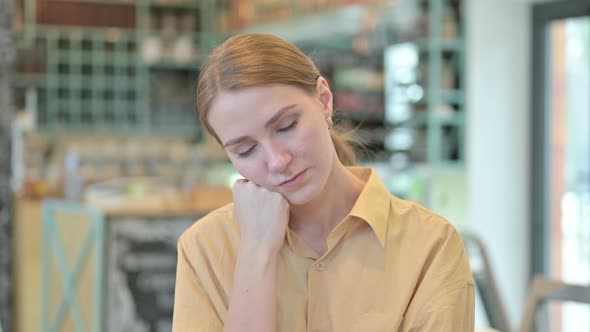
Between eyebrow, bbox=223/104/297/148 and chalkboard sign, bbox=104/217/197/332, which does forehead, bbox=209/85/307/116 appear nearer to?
eyebrow, bbox=223/104/297/148

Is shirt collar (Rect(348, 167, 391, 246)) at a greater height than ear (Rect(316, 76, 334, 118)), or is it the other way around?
ear (Rect(316, 76, 334, 118))

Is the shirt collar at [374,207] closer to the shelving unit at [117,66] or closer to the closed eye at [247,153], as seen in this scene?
the closed eye at [247,153]

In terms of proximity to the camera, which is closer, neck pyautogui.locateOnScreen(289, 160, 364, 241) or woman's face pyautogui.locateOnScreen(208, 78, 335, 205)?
woman's face pyautogui.locateOnScreen(208, 78, 335, 205)

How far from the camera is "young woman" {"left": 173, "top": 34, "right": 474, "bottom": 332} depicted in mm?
1409

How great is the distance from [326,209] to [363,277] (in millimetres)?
162

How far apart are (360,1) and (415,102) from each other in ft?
3.24

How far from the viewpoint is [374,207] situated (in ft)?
4.91

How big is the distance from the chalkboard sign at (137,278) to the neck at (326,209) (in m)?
2.41

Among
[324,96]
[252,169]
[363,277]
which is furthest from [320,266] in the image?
[324,96]

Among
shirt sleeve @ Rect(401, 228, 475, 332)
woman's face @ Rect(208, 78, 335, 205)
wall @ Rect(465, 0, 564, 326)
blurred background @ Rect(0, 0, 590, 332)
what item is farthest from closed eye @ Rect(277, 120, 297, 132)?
wall @ Rect(465, 0, 564, 326)

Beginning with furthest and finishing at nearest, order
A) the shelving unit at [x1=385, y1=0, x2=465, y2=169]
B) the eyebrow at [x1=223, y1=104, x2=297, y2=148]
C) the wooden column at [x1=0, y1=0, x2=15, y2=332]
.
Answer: the shelving unit at [x1=385, y1=0, x2=465, y2=169] → the wooden column at [x1=0, y1=0, x2=15, y2=332] → the eyebrow at [x1=223, y1=104, x2=297, y2=148]

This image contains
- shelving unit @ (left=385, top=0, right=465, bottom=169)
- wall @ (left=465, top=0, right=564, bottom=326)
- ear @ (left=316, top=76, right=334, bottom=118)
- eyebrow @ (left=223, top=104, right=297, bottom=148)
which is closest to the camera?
eyebrow @ (left=223, top=104, right=297, bottom=148)

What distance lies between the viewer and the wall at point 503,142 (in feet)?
19.5

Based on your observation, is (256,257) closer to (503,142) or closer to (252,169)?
(252,169)
